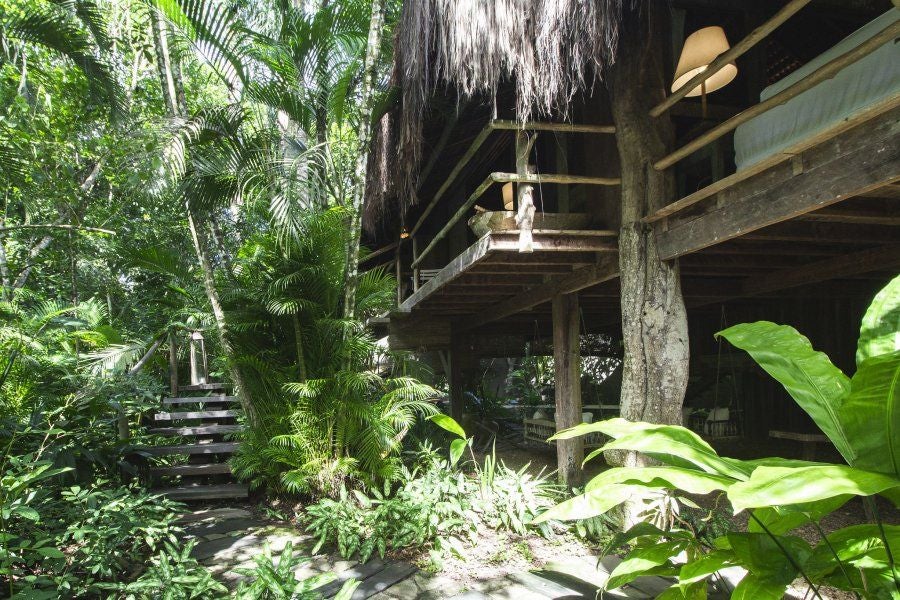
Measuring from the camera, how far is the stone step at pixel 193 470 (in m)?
4.68

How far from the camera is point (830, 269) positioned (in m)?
3.97

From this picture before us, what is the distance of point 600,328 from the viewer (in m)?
8.65

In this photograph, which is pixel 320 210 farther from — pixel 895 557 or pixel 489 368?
pixel 489 368

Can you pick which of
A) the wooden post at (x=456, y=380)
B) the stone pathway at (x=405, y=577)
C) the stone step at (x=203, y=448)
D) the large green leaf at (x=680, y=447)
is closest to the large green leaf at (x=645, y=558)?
the large green leaf at (x=680, y=447)

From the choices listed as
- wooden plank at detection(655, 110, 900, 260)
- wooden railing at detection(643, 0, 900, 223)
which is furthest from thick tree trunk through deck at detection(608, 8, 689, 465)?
wooden plank at detection(655, 110, 900, 260)

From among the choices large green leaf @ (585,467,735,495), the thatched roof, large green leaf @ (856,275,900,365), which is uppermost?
the thatched roof

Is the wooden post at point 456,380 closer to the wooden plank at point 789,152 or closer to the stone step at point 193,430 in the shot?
the stone step at point 193,430

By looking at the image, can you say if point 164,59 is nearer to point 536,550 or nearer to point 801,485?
point 536,550

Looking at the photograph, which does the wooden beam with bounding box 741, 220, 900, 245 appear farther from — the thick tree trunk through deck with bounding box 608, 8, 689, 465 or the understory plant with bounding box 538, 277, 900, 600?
the understory plant with bounding box 538, 277, 900, 600

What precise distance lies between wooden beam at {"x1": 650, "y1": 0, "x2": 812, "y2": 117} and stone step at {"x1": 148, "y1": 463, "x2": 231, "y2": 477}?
15.6 feet

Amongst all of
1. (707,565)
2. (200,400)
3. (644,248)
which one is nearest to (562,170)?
(644,248)

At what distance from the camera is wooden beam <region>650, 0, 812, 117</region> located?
7.59 feet

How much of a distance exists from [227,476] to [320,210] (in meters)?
2.90

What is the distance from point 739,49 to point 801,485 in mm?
2643
